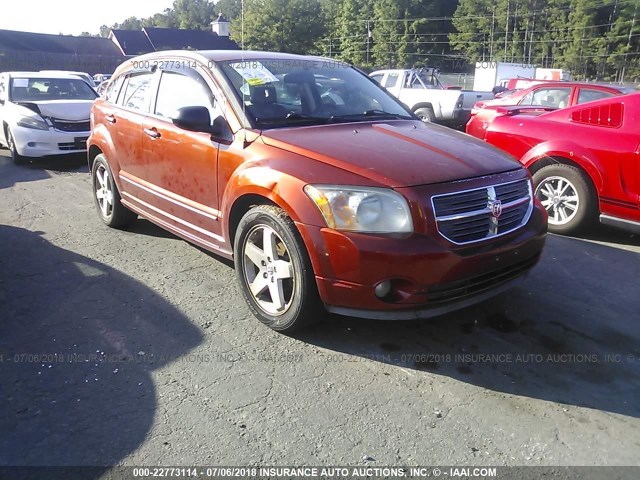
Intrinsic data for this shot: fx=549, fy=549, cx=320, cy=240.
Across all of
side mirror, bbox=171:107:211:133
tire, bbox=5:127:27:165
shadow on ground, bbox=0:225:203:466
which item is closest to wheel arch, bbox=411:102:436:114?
tire, bbox=5:127:27:165

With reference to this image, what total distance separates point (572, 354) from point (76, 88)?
36.1 feet

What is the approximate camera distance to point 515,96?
12.2 metres

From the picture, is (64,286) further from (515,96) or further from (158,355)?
(515,96)

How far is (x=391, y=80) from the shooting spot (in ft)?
57.1

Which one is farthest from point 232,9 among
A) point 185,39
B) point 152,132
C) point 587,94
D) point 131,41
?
point 152,132

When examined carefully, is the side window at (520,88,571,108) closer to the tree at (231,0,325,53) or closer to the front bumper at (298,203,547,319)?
the front bumper at (298,203,547,319)

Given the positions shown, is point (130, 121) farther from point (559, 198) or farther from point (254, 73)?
point (559, 198)

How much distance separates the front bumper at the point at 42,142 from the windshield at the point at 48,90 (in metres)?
1.25

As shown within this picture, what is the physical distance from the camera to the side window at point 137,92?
16.5ft

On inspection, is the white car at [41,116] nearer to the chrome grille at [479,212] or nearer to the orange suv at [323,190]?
the orange suv at [323,190]

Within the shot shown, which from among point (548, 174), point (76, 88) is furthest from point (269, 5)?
point (548, 174)

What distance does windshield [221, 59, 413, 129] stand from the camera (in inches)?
159

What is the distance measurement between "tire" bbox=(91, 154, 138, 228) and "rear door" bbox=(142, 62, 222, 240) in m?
0.99

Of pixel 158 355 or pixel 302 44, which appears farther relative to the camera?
pixel 302 44
